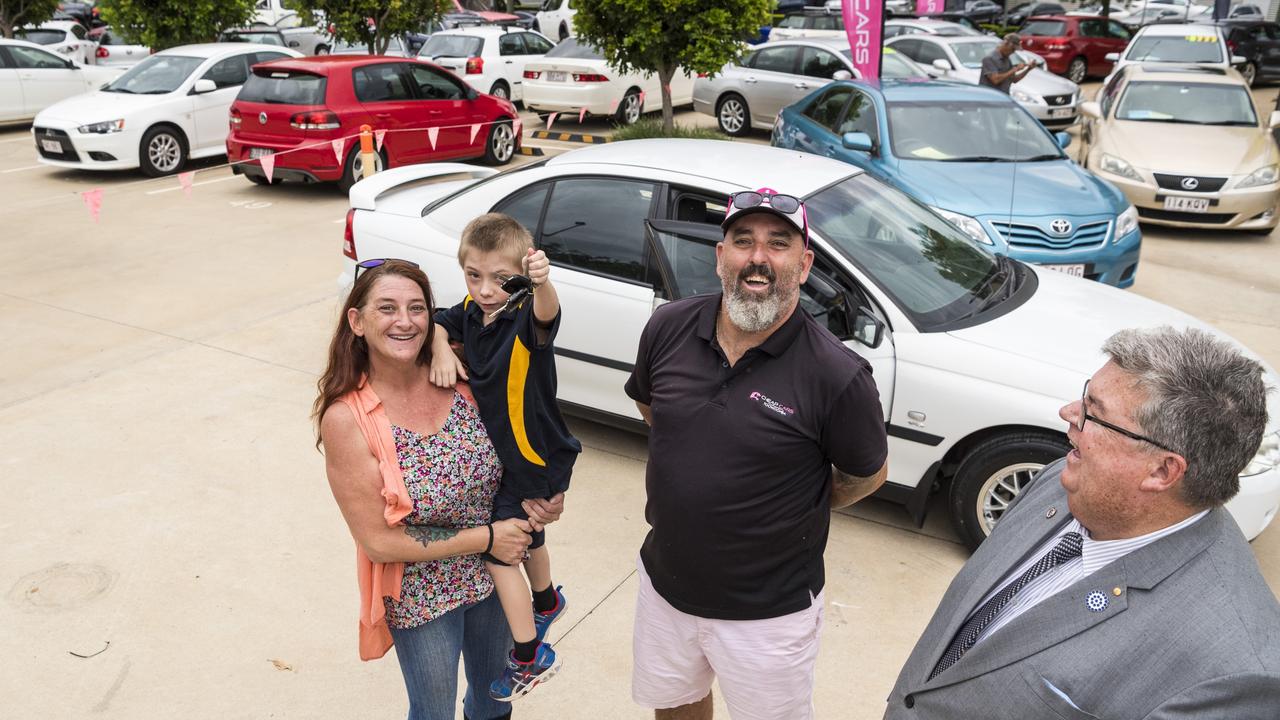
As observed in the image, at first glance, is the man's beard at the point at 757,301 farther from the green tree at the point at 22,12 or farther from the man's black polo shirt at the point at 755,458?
the green tree at the point at 22,12

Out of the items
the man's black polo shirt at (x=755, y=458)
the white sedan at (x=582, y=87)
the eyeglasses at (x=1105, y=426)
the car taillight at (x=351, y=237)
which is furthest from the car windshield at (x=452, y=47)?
the eyeglasses at (x=1105, y=426)

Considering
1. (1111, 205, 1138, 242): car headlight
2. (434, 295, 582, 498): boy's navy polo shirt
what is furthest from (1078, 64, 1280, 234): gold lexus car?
(434, 295, 582, 498): boy's navy polo shirt

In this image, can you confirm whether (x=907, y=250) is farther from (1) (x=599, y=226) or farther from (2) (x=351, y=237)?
(2) (x=351, y=237)

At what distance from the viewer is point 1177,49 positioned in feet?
47.5

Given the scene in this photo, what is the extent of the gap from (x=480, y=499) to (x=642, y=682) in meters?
0.72

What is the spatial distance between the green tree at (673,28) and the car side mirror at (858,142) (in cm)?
418

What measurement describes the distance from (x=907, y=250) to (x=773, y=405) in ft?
8.36

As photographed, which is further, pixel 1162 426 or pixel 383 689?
pixel 383 689

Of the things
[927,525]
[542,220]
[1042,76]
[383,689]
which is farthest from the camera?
[1042,76]

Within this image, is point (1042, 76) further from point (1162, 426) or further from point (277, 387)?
point (1162, 426)

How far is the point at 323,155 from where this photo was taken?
10461mm

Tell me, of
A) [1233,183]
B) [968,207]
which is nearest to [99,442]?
[968,207]

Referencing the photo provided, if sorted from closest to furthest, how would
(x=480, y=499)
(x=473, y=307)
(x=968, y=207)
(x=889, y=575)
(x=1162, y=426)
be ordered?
(x=1162, y=426)
(x=480, y=499)
(x=473, y=307)
(x=889, y=575)
(x=968, y=207)

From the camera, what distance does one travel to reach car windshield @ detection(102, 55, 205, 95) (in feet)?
39.2
